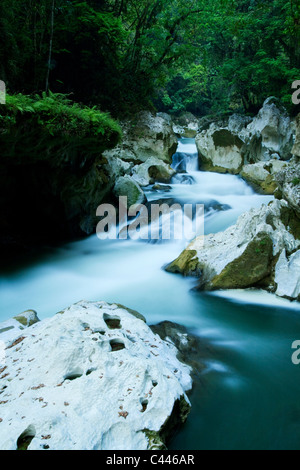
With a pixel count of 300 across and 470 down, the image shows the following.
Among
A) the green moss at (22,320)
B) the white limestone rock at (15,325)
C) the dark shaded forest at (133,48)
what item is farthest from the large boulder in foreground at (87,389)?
the dark shaded forest at (133,48)

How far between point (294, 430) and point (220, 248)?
A: 3.99 meters

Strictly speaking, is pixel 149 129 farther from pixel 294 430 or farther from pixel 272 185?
pixel 294 430

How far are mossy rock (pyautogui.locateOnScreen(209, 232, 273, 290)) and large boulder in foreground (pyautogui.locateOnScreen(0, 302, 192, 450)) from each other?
2.81 m

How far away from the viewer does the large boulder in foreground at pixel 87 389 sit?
206 centimetres

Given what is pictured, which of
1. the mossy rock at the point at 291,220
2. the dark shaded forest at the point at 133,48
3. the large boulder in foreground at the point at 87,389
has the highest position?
the dark shaded forest at the point at 133,48

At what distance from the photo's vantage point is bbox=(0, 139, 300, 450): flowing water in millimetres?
2852

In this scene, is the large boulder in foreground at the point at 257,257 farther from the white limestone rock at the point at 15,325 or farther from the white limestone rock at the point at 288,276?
the white limestone rock at the point at 15,325

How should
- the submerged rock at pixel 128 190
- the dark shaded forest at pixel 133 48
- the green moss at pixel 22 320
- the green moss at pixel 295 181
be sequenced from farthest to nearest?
1. the submerged rock at pixel 128 190
2. the dark shaded forest at pixel 133 48
3. the green moss at pixel 295 181
4. the green moss at pixel 22 320

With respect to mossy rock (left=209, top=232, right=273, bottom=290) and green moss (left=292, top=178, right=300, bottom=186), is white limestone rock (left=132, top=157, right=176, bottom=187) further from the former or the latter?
mossy rock (left=209, top=232, right=273, bottom=290)

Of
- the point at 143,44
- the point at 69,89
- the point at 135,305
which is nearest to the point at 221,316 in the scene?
the point at 135,305

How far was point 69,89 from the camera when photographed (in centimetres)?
1188

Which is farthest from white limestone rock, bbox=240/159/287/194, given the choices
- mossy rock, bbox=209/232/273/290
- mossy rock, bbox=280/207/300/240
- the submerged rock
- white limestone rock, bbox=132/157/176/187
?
mossy rock, bbox=209/232/273/290

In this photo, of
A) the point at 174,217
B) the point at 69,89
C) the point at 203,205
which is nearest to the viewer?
the point at 174,217

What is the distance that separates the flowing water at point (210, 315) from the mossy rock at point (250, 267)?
193 millimetres
